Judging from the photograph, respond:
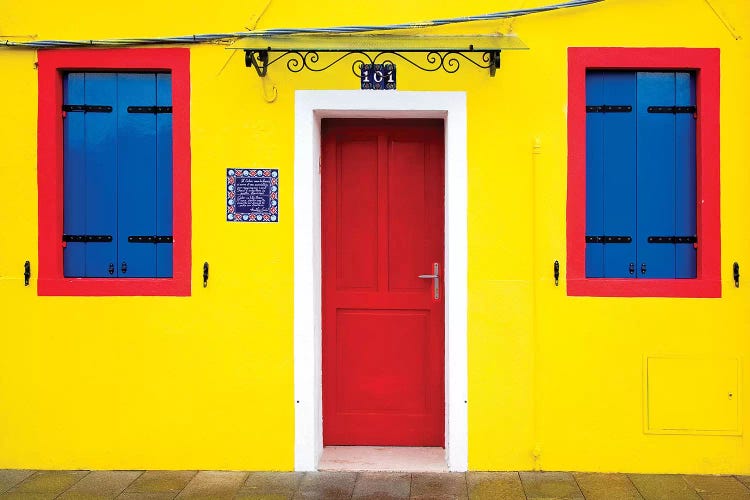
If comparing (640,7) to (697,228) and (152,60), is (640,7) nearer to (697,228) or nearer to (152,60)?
(697,228)

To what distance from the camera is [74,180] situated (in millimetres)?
5512

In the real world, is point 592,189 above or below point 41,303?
above

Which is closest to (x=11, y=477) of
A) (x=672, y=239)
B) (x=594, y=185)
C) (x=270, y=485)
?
(x=270, y=485)

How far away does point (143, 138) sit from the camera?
5.49 m

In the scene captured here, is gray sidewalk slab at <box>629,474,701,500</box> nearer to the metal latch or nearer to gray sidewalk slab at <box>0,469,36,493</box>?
the metal latch

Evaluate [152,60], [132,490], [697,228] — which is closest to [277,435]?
[132,490]

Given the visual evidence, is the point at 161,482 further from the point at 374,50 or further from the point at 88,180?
the point at 374,50

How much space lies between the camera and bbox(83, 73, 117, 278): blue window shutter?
5500 mm

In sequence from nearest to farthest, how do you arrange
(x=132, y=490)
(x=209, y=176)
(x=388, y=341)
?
(x=132, y=490), (x=209, y=176), (x=388, y=341)

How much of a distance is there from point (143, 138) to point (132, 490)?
2.48 meters

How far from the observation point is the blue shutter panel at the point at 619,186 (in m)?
5.39

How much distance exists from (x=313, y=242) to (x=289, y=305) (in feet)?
1.59

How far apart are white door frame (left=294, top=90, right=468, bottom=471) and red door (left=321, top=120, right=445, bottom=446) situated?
0.36 metres

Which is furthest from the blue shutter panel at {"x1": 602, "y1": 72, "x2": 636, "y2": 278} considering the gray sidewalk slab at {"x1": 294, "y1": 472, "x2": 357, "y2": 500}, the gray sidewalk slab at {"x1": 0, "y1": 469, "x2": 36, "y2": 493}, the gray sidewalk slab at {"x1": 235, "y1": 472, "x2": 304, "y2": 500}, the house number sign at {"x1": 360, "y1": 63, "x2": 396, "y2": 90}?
the gray sidewalk slab at {"x1": 0, "y1": 469, "x2": 36, "y2": 493}
